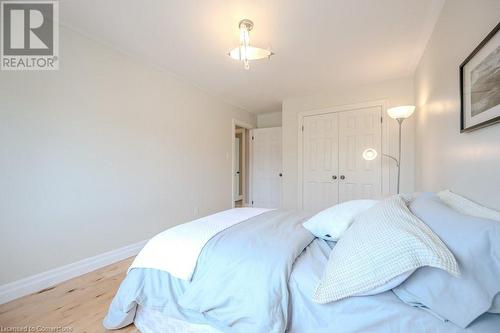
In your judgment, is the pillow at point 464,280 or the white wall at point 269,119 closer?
the pillow at point 464,280

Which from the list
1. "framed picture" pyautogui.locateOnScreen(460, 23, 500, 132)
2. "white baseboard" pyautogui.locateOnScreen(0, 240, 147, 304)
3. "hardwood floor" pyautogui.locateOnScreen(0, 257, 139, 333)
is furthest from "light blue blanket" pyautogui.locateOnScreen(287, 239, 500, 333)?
"white baseboard" pyautogui.locateOnScreen(0, 240, 147, 304)

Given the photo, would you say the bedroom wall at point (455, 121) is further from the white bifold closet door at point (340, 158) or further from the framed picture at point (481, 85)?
the white bifold closet door at point (340, 158)

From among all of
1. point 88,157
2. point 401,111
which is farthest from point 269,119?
point 88,157

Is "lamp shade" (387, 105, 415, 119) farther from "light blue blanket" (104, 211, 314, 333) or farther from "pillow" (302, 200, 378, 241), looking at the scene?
"light blue blanket" (104, 211, 314, 333)

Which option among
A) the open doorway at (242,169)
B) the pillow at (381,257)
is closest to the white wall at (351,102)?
the open doorway at (242,169)

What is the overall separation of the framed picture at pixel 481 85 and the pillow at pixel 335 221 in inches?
27.4

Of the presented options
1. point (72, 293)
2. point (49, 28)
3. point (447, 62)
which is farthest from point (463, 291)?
point (49, 28)

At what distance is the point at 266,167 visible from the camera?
504cm

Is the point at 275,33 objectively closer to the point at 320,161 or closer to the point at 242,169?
the point at 320,161

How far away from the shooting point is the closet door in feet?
11.2

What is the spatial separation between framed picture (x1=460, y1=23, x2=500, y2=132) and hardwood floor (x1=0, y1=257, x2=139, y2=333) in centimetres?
226

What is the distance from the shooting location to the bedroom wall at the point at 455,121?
108 cm

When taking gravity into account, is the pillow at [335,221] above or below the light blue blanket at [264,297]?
above

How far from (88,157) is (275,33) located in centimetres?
218
